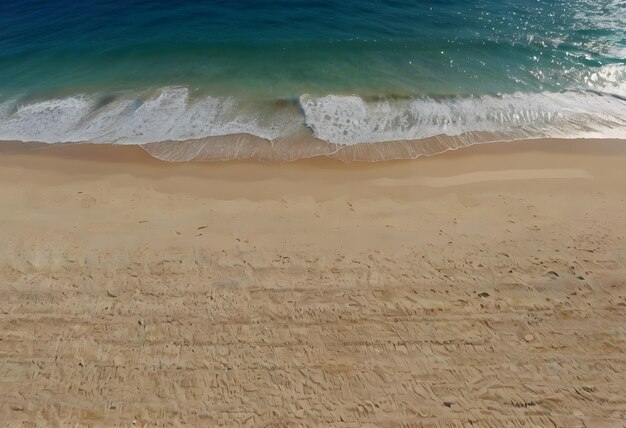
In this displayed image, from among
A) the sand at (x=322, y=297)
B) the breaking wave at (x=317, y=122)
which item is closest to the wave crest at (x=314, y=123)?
the breaking wave at (x=317, y=122)

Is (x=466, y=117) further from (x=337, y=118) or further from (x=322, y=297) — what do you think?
(x=322, y=297)

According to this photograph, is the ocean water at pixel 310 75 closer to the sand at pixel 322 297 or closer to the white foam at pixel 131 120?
the white foam at pixel 131 120

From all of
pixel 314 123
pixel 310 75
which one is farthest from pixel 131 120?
pixel 310 75

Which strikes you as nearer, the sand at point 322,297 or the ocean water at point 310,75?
the sand at point 322,297

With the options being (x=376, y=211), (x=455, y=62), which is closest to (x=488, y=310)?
(x=376, y=211)

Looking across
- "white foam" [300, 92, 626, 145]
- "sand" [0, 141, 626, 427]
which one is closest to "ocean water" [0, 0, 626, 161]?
"white foam" [300, 92, 626, 145]

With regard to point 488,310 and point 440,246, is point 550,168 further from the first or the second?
point 488,310
